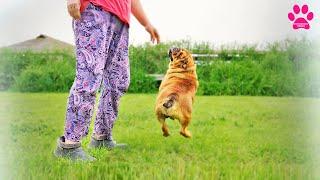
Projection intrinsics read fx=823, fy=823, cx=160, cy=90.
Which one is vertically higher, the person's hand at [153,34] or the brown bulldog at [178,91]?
the person's hand at [153,34]

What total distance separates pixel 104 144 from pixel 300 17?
66cm

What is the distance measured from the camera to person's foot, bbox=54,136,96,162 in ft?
7.47

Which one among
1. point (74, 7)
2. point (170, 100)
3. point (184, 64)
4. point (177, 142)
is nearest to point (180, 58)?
point (184, 64)

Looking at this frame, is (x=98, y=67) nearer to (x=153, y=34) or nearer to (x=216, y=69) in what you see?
(x=153, y=34)

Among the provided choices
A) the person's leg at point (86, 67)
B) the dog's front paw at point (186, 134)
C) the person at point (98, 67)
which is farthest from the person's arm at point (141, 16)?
the dog's front paw at point (186, 134)

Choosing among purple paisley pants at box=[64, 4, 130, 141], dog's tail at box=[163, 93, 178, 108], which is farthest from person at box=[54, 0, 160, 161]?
dog's tail at box=[163, 93, 178, 108]

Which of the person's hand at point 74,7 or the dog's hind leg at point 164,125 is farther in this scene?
the dog's hind leg at point 164,125

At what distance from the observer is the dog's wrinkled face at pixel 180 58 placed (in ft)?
7.57

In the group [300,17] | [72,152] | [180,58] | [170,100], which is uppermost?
[300,17]

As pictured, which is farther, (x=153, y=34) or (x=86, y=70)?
(x=153, y=34)

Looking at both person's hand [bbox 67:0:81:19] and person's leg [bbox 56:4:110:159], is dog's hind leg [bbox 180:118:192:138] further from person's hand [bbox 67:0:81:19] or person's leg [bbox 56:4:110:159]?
person's hand [bbox 67:0:81:19]

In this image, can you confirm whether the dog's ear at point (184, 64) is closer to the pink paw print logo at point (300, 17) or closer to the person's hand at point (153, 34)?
the person's hand at point (153, 34)

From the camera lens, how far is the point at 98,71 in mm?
2229

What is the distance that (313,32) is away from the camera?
91.7 inches
